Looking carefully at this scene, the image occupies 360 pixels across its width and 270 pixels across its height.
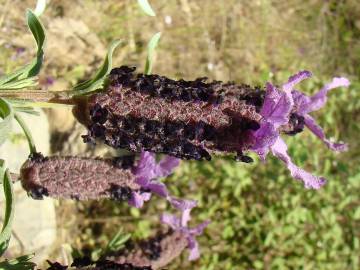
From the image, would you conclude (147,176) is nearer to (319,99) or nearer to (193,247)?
(319,99)

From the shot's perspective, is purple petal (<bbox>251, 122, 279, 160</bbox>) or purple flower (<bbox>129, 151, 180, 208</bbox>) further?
purple flower (<bbox>129, 151, 180, 208</bbox>)

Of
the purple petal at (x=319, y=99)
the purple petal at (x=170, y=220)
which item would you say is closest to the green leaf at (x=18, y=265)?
the purple petal at (x=319, y=99)

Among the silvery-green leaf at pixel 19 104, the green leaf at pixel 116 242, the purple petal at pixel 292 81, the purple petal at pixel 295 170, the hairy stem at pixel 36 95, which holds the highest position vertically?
the purple petal at pixel 292 81

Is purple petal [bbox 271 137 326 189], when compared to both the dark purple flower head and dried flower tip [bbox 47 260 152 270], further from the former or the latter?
dried flower tip [bbox 47 260 152 270]

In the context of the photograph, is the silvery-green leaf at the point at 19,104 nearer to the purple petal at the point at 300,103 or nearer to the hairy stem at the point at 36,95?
the hairy stem at the point at 36,95

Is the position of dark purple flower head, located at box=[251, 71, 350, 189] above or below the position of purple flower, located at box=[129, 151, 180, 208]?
above

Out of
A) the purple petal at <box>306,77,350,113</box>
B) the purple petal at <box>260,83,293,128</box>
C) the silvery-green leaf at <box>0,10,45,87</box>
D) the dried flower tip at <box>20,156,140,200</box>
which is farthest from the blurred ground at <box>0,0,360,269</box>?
the purple petal at <box>260,83,293,128</box>
